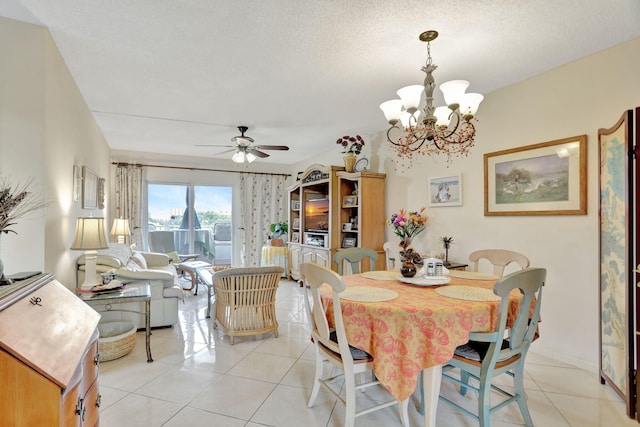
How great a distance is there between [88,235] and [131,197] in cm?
384

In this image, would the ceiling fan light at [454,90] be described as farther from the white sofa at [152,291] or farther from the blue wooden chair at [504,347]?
the white sofa at [152,291]

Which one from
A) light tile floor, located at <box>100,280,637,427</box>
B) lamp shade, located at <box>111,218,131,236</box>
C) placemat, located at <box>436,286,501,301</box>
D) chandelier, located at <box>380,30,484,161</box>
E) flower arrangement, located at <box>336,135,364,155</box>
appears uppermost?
flower arrangement, located at <box>336,135,364,155</box>

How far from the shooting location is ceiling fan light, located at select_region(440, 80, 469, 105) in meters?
2.00

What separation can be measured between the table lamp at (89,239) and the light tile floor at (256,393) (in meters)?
0.76

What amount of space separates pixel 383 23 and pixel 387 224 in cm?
293

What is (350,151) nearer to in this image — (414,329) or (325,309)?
(325,309)

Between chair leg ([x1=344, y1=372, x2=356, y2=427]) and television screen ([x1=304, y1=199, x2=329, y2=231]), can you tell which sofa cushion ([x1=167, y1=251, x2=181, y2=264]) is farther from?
chair leg ([x1=344, y1=372, x2=356, y2=427])

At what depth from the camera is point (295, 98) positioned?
3.42 metres

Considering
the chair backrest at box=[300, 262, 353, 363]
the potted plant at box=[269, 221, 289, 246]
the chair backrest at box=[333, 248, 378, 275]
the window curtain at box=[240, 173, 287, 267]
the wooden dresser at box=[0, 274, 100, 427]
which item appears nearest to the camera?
the wooden dresser at box=[0, 274, 100, 427]

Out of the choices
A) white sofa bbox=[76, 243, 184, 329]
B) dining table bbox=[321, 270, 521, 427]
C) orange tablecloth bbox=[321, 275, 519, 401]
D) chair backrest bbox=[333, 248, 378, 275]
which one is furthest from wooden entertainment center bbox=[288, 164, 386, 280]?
orange tablecloth bbox=[321, 275, 519, 401]

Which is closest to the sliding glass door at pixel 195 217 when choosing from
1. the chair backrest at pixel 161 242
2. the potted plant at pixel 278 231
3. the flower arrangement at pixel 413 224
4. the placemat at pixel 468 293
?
the chair backrest at pixel 161 242

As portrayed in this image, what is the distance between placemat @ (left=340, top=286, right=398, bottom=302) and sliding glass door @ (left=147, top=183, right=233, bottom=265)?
5387 millimetres

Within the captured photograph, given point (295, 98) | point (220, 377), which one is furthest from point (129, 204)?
point (220, 377)

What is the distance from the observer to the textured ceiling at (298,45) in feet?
6.33
